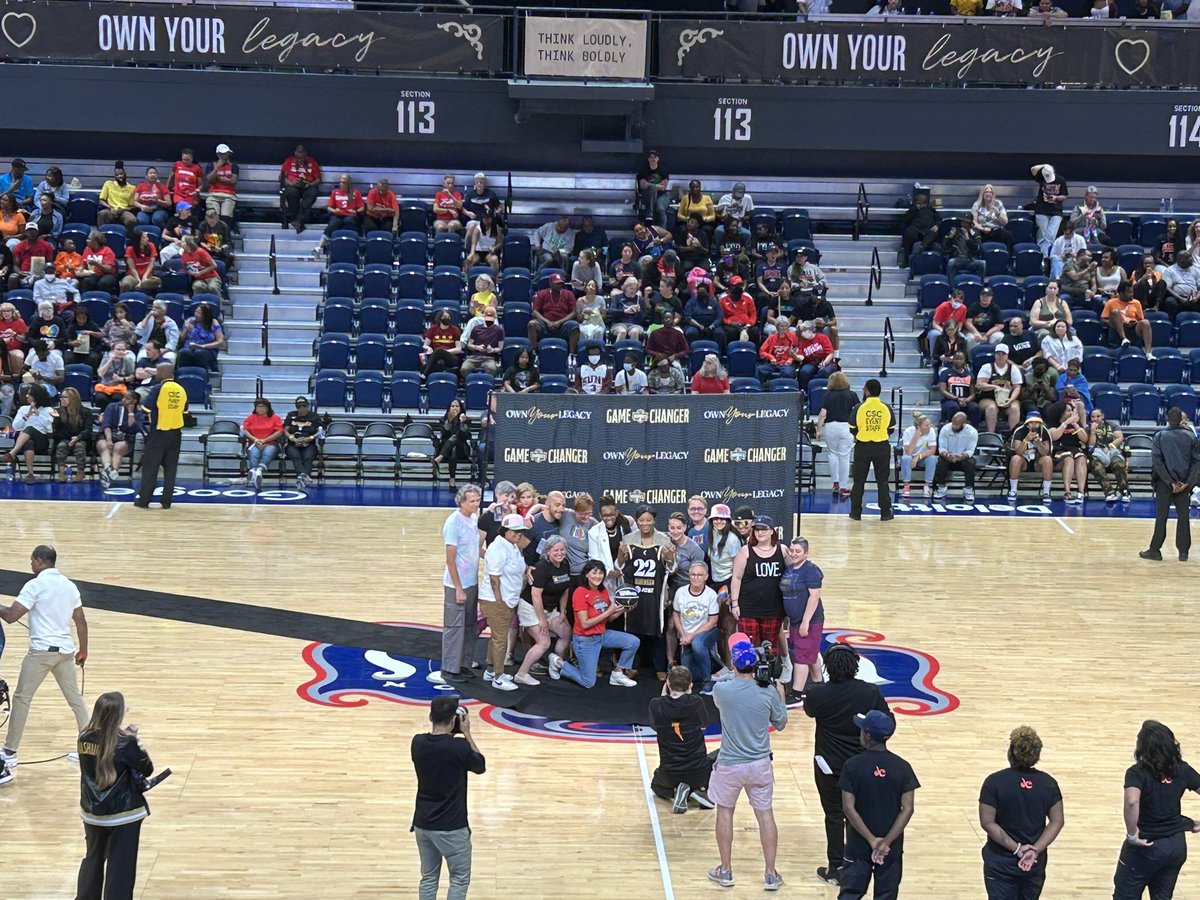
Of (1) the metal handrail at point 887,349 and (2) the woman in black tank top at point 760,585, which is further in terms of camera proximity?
(1) the metal handrail at point 887,349

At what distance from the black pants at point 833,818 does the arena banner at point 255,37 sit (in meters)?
19.0

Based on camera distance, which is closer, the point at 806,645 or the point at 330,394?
the point at 806,645

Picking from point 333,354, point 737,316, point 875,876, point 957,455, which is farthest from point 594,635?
point 737,316

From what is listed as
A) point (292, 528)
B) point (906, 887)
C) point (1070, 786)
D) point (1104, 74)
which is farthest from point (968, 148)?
point (906, 887)

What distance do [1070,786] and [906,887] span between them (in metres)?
2.22

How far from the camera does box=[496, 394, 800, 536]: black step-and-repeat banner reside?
43.9 feet

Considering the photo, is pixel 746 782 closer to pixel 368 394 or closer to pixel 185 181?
pixel 368 394

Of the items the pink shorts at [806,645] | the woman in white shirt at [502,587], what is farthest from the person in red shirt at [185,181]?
the pink shorts at [806,645]

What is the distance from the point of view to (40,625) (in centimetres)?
1051

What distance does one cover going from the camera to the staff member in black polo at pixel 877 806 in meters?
8.22

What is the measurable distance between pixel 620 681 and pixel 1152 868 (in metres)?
5.42

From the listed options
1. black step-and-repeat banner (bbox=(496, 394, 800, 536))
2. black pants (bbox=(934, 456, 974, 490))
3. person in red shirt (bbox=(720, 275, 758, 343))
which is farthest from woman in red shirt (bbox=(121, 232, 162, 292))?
black step-and-repeat banner (bbox=(496, 394, 800, 536))

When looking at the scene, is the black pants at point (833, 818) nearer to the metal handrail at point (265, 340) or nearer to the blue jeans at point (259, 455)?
the blue jeans at point (259, 455)

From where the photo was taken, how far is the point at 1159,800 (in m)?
7.95
